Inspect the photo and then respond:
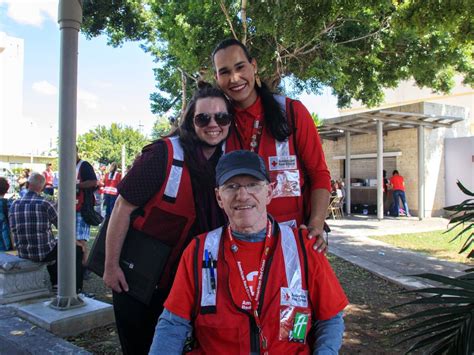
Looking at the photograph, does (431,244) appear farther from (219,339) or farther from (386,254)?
(219,339)

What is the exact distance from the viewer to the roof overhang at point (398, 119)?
49.4 feet

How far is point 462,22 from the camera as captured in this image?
6.58 metres

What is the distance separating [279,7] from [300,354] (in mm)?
7449

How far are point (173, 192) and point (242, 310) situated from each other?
741 millimetres

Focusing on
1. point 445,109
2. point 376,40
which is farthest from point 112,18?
point 445,109

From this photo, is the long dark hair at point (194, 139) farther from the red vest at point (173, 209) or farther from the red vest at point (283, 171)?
the red vest at point (283, 171)

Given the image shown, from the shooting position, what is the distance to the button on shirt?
5117 millimetres

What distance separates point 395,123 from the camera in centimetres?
1619

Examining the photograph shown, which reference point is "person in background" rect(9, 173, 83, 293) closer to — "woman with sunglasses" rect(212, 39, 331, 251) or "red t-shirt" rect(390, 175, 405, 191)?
"woman with sunglasses" rect(212, 39, 331, 251)

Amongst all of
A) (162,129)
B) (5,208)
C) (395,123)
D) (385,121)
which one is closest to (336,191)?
(385,121)

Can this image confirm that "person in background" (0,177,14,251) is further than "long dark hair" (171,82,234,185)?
Yes

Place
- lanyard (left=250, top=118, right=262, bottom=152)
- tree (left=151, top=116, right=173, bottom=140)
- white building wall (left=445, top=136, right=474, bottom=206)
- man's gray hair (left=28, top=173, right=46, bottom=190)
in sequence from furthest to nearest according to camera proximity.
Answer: white building wall (left=445, top=136, right=474, bottom=206) → man's gray hair (left=28, top=173, right=46, bottom=190) → tree (left=151, top=116, right=173, bottom=140) → lanyard (left=250, top=118, right=262, bottom=152)

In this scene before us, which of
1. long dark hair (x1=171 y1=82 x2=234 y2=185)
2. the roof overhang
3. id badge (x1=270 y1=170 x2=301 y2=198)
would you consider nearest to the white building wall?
the roof overhang

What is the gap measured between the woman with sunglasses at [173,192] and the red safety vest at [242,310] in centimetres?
38
